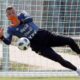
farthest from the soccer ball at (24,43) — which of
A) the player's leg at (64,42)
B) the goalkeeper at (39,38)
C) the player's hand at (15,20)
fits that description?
the player's leg at (64,42)

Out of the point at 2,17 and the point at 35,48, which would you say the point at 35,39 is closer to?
the point at 35,48

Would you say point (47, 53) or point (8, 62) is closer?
point (47, 53)

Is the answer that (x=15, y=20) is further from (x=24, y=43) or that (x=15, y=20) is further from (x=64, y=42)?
(x=64, y=42)

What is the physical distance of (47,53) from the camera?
12.2 m

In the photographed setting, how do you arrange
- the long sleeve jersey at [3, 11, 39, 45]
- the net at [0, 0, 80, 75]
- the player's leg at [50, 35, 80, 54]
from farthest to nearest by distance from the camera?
the net at [0, 0, 80, 75], the long sleeve jersey at [3, 11, 39, 45], the player's leg at [50, 35, 80, 54]

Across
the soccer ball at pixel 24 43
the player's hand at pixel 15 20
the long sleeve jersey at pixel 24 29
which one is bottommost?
the soccer ball at pixel 24 43

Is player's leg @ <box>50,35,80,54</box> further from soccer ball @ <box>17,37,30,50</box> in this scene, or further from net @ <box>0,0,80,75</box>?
net @ <box>0,0,80,75</box>

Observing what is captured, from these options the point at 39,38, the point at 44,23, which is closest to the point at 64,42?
the point at 39,38

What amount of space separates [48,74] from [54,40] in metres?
1.93

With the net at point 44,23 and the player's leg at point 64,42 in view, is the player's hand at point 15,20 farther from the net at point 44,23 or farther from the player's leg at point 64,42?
the net at point 44,23

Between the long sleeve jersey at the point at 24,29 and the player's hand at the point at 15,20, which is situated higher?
the player's hand at the point at 15,20

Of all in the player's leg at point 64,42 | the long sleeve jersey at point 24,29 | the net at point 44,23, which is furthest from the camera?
the net at point 44,23

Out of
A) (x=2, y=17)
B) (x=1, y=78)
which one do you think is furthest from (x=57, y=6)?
(x=1, y=78)

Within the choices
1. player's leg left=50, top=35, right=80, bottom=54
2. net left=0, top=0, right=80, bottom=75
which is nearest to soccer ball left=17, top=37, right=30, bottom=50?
player's leg left=50, top=35, right=80, bottom=54
